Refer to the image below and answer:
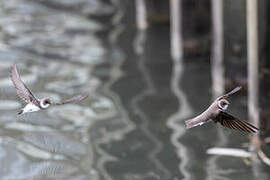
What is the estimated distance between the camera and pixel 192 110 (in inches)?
375

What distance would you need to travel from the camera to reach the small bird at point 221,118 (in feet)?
10.5

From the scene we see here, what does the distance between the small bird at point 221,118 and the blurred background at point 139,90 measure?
400 cm

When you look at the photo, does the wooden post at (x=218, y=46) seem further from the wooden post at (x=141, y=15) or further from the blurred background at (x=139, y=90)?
the wooden post at (x=141, y=15)

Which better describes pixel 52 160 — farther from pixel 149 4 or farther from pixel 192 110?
pixel 149 4

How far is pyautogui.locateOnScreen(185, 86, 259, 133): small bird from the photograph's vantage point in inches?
126

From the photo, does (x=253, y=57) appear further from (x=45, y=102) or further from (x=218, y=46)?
(x=45, y=102)

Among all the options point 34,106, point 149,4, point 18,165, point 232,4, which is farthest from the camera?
point 149,4

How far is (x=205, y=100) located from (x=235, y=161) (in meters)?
2.17

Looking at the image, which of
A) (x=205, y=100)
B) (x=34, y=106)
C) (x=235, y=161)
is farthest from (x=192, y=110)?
(x=34, y=106)

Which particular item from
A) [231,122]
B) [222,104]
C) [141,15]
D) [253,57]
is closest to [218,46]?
[253,57]

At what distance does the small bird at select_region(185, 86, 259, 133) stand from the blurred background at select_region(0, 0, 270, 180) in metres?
4.00

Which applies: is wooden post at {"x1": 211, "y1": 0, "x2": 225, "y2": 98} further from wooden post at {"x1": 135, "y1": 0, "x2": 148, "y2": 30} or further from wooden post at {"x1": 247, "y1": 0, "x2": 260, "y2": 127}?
wooden post at {"x1": 135, "y1": 0, "x2": 148, "y2": 30}

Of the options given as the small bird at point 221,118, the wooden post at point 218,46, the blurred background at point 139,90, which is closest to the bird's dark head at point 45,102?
the small bird at point 221,118

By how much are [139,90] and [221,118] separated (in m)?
7.07
